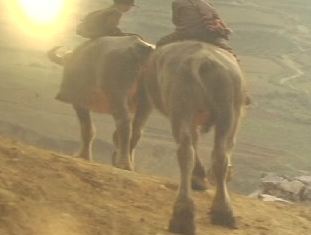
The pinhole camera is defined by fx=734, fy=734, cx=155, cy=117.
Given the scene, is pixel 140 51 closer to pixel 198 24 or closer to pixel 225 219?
pixel 198 24

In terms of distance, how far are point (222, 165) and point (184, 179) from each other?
0.51 metres

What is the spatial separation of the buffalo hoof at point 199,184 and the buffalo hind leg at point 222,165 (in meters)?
1.54

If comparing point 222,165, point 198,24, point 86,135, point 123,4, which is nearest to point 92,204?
point 222,165

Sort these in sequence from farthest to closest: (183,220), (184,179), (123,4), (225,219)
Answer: (123,4)
(225,219)
(184,179)
(183,220)

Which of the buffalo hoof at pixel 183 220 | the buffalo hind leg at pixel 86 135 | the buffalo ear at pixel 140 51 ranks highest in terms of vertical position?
the buffalo ear at pixel 140 51

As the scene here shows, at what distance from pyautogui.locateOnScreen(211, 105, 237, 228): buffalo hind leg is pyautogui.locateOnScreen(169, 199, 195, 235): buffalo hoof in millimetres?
638

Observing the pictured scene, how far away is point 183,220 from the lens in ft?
21.9

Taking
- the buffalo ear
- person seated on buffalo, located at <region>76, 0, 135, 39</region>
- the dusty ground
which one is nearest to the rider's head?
person seated on buffalo, located at <region>76, 0, 135, 39</region>

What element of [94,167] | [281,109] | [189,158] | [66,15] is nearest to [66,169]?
[94,167]

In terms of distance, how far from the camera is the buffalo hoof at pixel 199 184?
29.1ft

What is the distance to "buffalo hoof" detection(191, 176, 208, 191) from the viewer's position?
888cm

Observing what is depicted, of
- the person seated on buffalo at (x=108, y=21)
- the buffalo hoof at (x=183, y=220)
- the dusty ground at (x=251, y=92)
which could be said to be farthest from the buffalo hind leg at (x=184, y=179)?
the dusty ground at (x=251, y=92)

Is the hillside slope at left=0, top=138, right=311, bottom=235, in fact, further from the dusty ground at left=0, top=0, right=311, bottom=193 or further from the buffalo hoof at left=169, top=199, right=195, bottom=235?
the dusty ground at left=0, top=0, right=311, bottom=193

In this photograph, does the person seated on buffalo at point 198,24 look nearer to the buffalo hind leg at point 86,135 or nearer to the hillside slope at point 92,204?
the hillside slope at point 92,204
